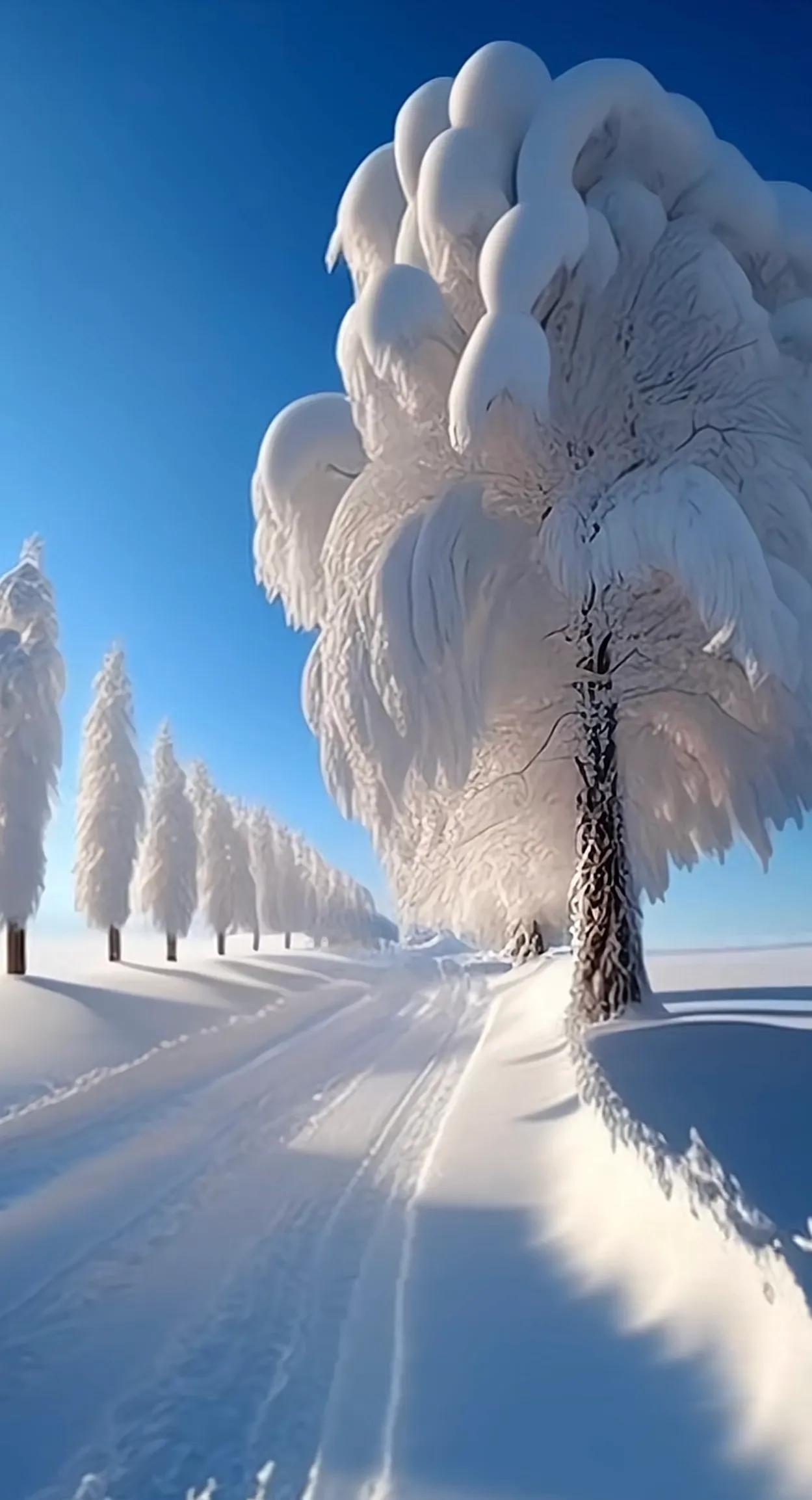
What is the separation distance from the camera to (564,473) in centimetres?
930

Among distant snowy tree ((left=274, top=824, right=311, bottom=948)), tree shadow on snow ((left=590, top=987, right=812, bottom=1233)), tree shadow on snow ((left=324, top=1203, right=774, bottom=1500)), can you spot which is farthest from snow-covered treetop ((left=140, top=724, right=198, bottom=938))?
tree shadow on snow ((left=324, top=1203, right=774, bottom=1500))

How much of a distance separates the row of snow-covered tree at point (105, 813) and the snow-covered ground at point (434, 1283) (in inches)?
578

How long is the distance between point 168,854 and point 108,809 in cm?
627

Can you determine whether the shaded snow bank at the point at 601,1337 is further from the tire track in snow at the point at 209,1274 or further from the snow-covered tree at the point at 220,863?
the snow-covered tree at the point at 220,863

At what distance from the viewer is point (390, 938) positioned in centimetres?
10231

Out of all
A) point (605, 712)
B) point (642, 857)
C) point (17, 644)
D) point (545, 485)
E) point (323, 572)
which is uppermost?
point (17, 644)

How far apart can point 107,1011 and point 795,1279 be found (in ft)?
49.6

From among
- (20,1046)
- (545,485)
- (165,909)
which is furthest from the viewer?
(165,909)

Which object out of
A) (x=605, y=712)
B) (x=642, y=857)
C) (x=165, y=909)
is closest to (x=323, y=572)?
(x=605, y=712)

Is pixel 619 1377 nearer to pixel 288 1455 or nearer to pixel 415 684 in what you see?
pixel 288 1455

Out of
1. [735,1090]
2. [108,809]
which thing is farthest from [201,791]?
[735,1090]

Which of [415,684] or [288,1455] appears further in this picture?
[415,684]

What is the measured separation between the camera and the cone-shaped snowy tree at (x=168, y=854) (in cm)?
3462

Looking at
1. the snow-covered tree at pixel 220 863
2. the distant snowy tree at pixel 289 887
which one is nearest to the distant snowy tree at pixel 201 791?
the snow-covered tree at pixel 220 863
